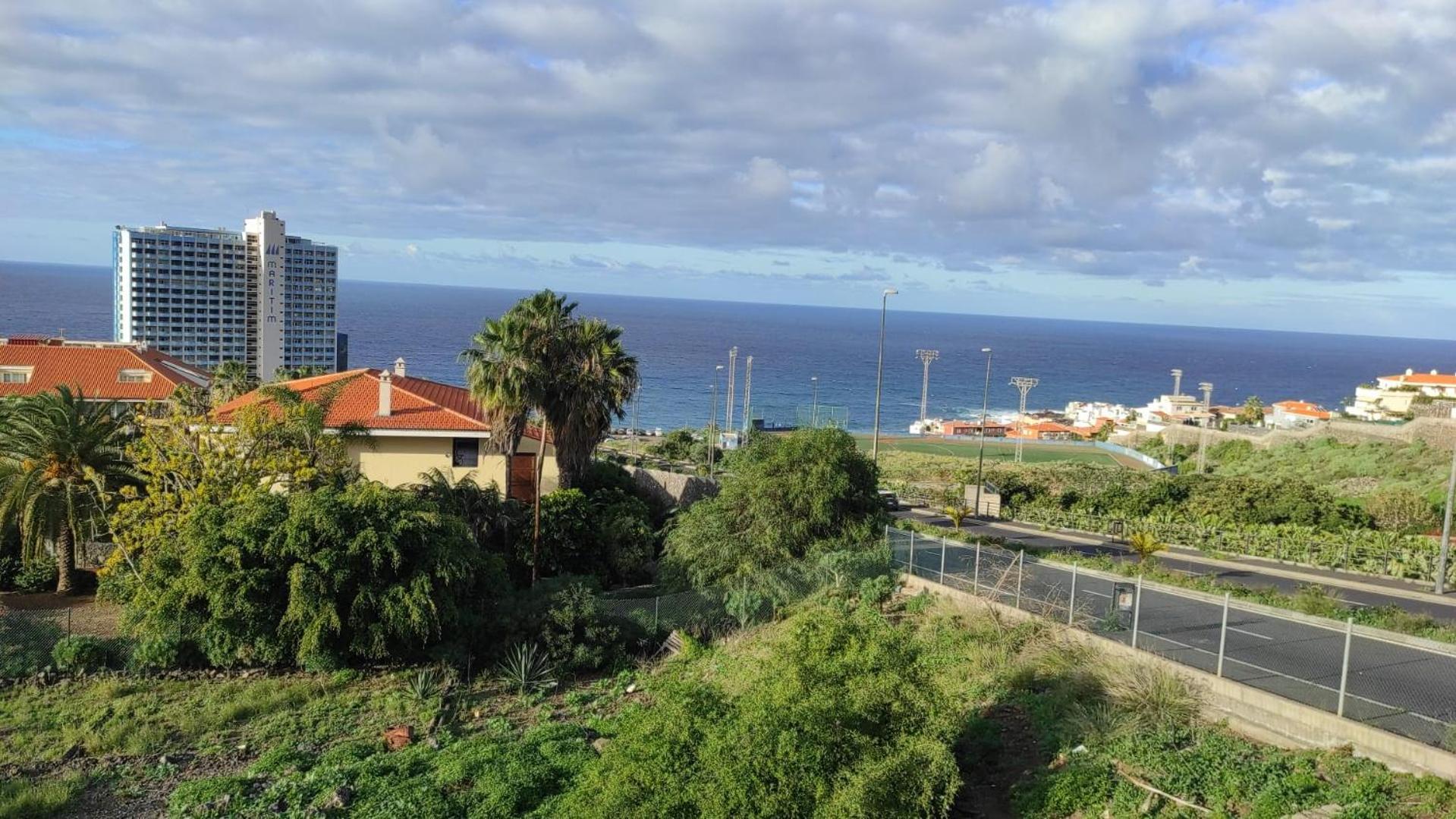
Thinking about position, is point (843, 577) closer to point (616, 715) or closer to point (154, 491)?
point (616, 715)

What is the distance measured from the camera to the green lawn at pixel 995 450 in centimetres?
7512

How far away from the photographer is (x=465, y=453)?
3144 centimetres

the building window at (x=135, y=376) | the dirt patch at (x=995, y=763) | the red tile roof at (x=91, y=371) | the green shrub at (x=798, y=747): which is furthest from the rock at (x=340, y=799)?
the building window at (x=135, y=376)

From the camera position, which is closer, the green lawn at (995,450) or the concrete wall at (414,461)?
the concrete wall at (414,461)

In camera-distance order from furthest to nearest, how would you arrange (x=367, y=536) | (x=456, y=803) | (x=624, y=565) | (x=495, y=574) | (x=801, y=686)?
(x=624, y=565), (x=495, y=574), (x=367, y=536), (x=456, y=803), (x=801, y=686)

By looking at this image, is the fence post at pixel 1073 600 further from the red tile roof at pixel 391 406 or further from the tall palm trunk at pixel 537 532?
the red tile roof at pixel 391 406

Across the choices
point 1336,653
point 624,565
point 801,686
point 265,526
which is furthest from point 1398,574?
point 265,526

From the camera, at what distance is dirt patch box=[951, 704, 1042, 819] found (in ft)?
40.0

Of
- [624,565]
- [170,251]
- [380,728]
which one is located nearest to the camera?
[380,728]

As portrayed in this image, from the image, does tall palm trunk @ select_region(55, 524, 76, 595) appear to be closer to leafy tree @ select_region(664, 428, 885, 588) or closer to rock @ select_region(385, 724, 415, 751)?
rock @ select_region(385, 724, 415, 751)

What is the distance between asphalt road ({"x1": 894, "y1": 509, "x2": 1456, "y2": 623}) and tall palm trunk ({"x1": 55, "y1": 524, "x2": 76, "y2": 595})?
26071 millimetres

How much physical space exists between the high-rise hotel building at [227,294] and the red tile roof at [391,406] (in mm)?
101084

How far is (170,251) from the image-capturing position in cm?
12875

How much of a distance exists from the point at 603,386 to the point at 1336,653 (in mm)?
20952
